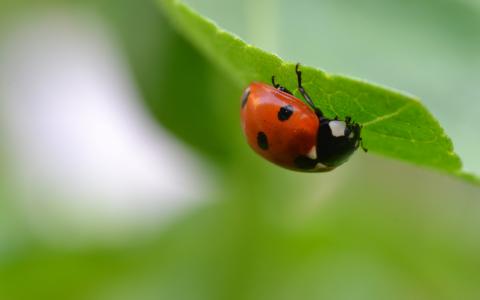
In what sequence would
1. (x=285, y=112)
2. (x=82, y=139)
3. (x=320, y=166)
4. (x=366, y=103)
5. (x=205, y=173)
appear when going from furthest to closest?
(x=82, y=139), (x=205, y=173), (x=320, y=166), (x=285, y=112), (x=366, y=103)

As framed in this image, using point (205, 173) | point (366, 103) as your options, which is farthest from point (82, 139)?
point (366, 103)

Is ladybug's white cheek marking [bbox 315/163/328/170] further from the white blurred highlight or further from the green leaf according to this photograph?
the white blurred highlight

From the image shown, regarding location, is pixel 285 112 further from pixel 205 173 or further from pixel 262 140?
pixel 205 173

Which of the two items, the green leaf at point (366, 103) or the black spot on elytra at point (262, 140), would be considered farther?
the black spot on elytra at point (262, 140)

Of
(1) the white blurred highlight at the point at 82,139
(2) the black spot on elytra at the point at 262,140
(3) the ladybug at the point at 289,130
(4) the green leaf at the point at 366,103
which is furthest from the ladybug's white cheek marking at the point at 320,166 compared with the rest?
(1) the white blurred highlight at the point at 82,139

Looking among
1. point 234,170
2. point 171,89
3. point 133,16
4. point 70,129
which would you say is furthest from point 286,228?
point 70,129

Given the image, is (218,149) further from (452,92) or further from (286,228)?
(452,92)

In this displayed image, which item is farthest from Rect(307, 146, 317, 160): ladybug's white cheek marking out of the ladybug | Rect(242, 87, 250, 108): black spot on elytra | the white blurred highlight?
the white blurred highlight

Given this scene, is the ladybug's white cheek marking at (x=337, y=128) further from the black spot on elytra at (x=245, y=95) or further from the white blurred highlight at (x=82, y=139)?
the white blurred highlight at (x=82, y=139)
